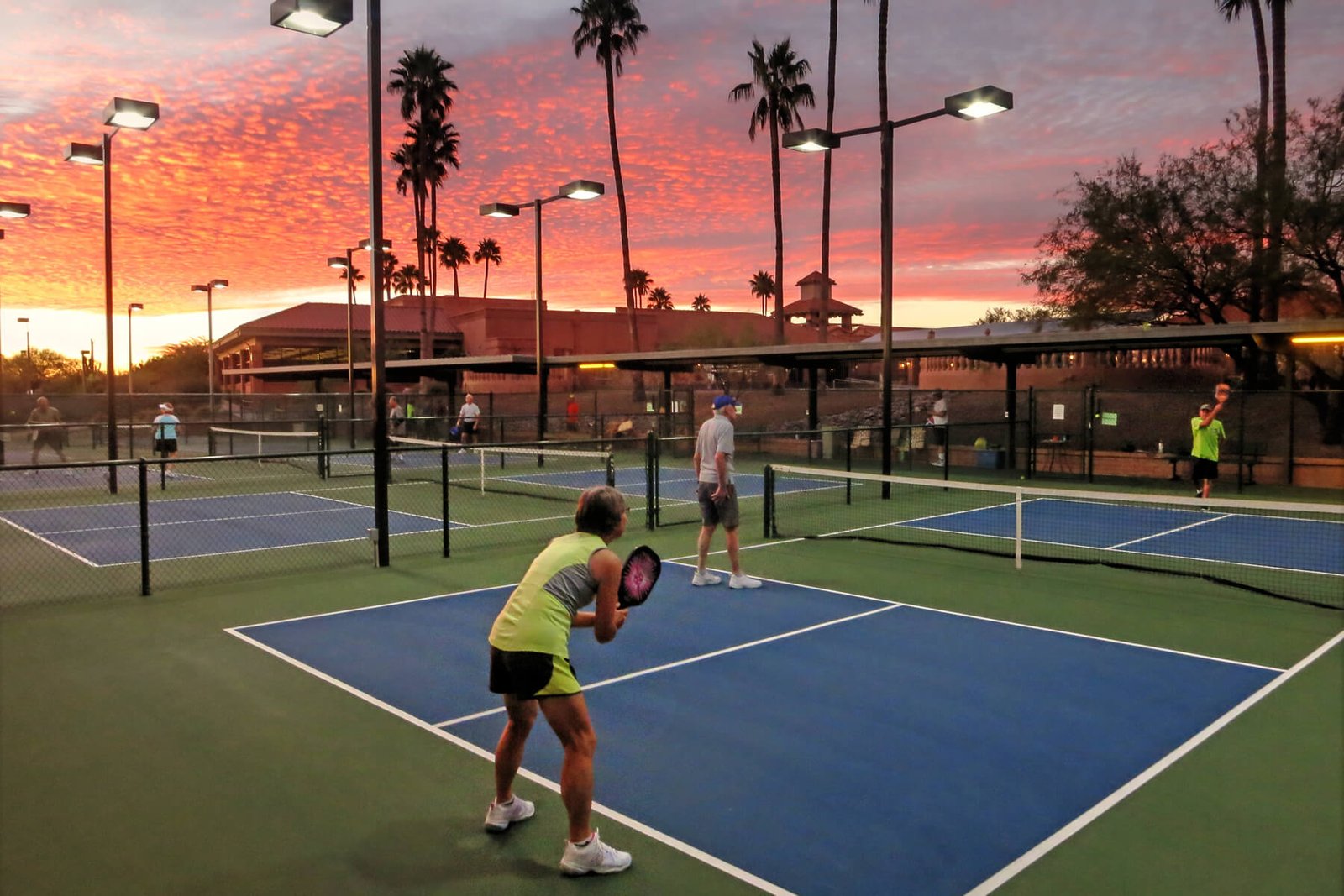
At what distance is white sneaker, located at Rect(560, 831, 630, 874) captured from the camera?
427 centimetres

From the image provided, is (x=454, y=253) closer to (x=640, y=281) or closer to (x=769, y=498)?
(x=640, y=281)

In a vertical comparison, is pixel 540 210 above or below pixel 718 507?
above

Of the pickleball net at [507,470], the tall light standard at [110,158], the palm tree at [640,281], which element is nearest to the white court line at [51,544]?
the tall light standard at [110,158]

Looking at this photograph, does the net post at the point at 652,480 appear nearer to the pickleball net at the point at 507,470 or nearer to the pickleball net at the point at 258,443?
the pickleball net at the point at 507,470

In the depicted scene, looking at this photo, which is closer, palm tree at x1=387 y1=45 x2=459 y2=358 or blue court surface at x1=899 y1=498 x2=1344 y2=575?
blue court surface at x1=899 y1=498 x2=1344 y2=575

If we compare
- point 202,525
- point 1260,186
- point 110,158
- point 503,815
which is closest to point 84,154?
point 110,158

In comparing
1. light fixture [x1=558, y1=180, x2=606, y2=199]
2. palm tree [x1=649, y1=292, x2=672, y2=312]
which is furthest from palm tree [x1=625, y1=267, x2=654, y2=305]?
light fixture [x1=558, y1=180, x2=606, y2=199]

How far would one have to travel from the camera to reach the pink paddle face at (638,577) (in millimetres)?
4047

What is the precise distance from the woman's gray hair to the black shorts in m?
0.58

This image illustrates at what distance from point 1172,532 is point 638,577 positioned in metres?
13.7

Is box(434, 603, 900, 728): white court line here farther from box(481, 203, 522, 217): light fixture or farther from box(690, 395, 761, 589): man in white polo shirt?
box(481, 203, 522, 217): light fixture

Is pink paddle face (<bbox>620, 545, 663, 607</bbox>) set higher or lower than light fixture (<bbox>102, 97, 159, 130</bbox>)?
lower

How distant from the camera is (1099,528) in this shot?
51.1ft

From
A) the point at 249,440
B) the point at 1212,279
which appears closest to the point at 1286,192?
the point at 1212,279
